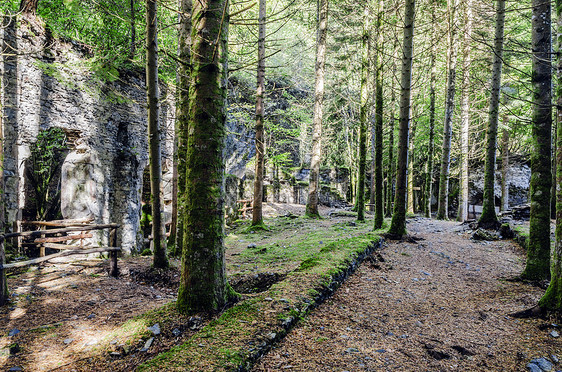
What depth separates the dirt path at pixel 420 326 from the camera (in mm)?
2723

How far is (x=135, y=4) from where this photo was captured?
10.6m

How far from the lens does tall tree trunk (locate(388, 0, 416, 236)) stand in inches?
297

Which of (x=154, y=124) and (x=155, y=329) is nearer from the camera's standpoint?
(x=155, y=329)

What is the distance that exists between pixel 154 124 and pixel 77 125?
5.12m

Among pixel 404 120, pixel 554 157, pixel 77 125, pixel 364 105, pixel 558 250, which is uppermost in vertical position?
pixel 364 105

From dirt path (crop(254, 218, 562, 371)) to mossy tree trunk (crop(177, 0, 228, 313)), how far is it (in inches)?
44.8

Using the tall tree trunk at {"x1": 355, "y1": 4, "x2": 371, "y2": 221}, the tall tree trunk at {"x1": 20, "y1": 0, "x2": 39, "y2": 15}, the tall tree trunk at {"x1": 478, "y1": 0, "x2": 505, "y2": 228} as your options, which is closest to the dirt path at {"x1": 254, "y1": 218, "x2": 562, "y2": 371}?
the tall tree trunk at {"x1": 478, "y1": 0, "x2": 505, "y2": 228}

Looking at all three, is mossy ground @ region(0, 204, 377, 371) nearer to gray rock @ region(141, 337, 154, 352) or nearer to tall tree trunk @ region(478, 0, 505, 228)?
gray rock @ region(141, 337, 154, 352)

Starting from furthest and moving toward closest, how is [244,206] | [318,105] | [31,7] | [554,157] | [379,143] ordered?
[244,206] → [318,105] → [379,143] → [554,157] → [31,7]

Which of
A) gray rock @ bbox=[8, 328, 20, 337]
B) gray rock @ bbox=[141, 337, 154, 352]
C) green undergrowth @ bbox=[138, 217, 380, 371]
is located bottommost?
gray rock @ bbox=[8, 328, 20, 337]

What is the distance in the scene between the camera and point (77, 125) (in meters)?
9.30

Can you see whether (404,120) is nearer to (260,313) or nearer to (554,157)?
(554,157)

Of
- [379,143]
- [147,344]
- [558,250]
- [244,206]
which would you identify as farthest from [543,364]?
[244,206]

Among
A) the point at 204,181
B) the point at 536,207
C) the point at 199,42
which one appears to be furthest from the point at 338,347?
the point at 536,207
